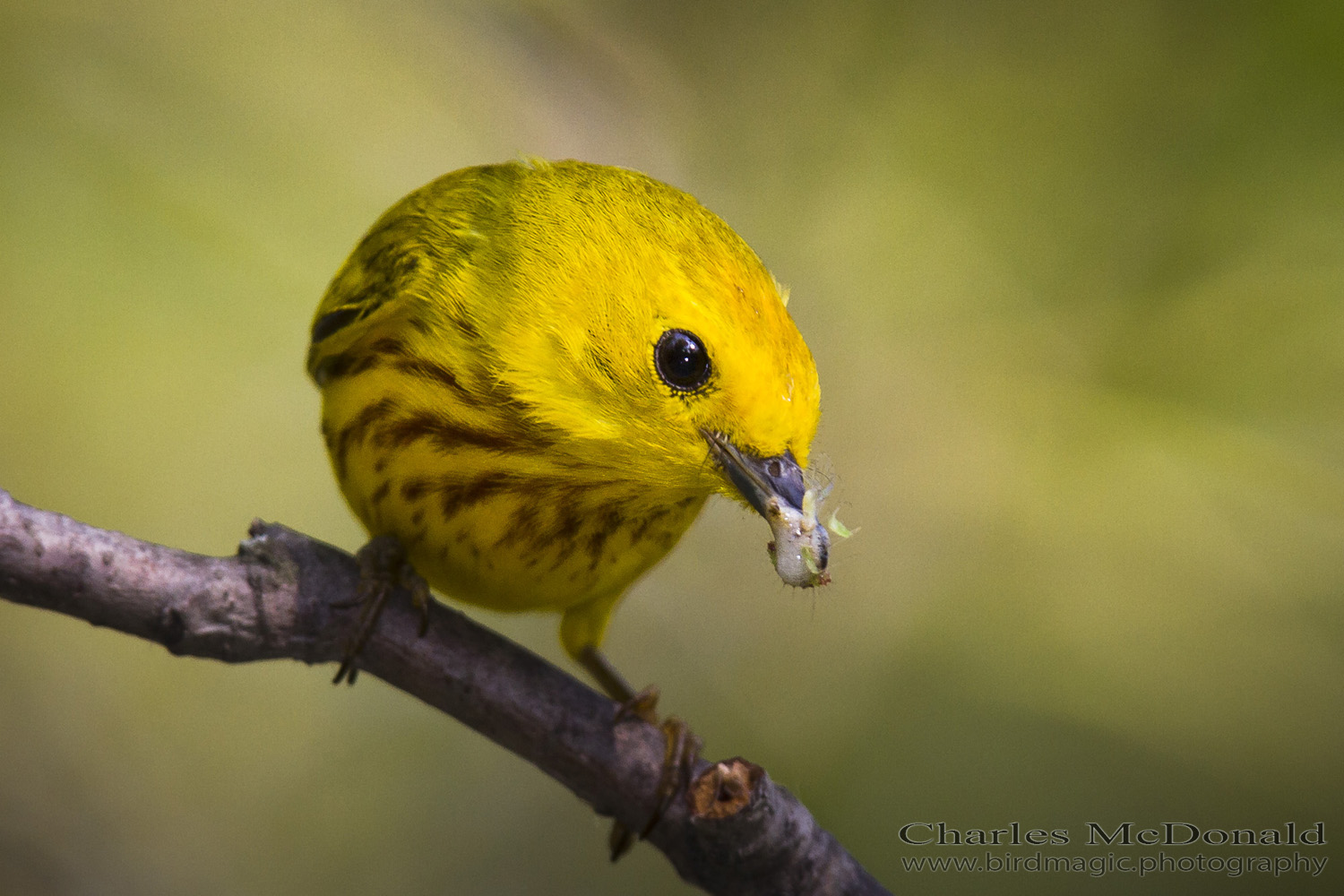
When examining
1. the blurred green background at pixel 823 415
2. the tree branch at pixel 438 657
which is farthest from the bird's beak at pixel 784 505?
the blurred green background at pixel 823 415

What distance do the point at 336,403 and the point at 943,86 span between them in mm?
2172

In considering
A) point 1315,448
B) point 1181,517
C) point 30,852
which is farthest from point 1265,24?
point 30,852

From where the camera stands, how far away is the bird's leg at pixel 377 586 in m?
2.13

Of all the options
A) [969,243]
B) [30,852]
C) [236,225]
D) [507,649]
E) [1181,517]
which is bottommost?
[1181,517]

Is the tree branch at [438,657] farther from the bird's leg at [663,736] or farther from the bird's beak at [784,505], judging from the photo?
the bird's beak at [784,505]

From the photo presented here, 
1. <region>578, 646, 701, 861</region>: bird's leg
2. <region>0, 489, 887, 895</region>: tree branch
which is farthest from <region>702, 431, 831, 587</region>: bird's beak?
<region>578, 646, 701, 861</region>: bird's leg

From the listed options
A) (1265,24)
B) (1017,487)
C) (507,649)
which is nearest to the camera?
(507,649)

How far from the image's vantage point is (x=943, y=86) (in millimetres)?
3551

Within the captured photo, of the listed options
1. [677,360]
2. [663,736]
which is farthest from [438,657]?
[677,360]

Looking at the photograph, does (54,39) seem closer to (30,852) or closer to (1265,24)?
(30,852)

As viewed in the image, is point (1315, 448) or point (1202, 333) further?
point (1202, 333)

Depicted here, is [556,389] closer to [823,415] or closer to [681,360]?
[681,360]

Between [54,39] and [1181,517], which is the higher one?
[54,39]

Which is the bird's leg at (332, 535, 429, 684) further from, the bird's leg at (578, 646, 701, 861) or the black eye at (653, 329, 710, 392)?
the black eye at (653, 329, 710, 392)
